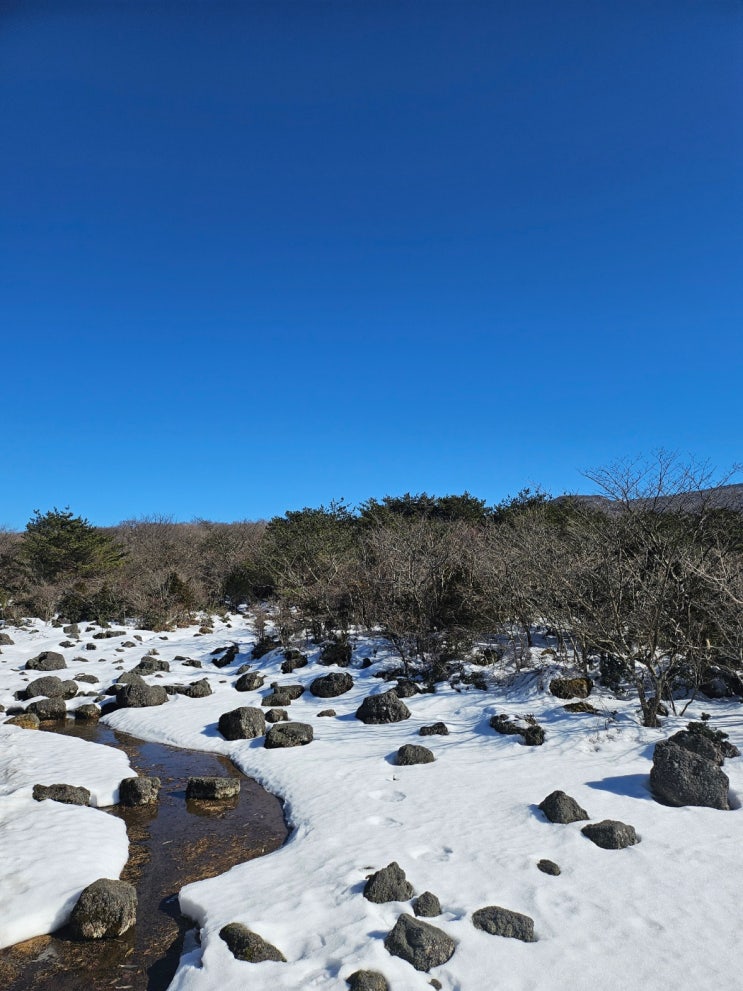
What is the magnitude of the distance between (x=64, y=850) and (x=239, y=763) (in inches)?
184

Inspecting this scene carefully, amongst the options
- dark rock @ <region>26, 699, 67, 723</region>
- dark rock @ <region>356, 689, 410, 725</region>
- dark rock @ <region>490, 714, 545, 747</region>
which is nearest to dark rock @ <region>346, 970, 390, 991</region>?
dark rock @ <region>490, 714, 545, 747</region>

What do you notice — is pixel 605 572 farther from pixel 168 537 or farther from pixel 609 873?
pixel 168 537

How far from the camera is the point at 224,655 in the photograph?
22.0 meters

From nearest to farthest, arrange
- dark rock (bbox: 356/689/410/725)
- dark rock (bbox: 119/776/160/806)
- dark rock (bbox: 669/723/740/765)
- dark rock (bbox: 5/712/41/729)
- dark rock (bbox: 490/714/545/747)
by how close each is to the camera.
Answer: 1. dark rock (bbox: 669/723/740/765)
2. dark rock (bbox: 119/776/160/806)
3. dark rock (bbox: 490/714/545/747)
4. dark rock (bbox: 356/689/410/725)
5. dark rock (bbox: 5/712/41/729)

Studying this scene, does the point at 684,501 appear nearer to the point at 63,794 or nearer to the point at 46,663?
the point at 63,794

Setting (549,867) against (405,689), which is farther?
(405,689)

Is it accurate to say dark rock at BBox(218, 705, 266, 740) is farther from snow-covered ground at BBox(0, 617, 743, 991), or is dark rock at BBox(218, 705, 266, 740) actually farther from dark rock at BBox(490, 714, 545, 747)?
dark rock at BBox(490, 714, 545, 747)

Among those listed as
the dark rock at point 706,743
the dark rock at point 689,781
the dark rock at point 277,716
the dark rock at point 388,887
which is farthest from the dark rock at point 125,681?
the dark rock at point 706,743

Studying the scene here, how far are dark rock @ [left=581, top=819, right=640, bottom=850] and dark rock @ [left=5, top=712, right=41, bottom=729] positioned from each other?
525 inches

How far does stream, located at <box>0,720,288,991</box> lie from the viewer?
554cm

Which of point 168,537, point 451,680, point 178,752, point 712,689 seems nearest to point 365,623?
point 451,680

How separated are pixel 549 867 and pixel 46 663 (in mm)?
18837

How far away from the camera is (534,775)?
962cm

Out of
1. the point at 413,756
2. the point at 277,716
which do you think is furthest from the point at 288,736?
the point at 413,756
